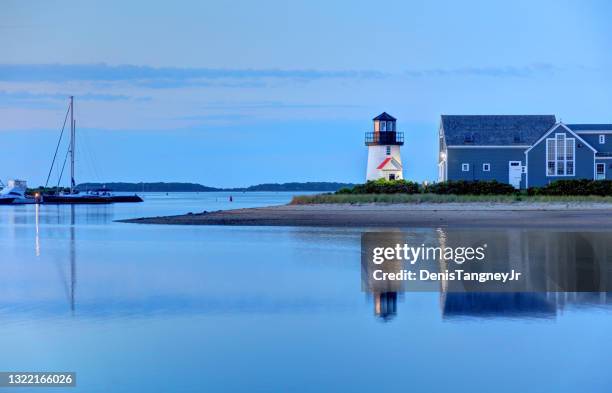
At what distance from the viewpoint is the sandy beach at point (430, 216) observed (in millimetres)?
38531

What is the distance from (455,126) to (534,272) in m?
39.9

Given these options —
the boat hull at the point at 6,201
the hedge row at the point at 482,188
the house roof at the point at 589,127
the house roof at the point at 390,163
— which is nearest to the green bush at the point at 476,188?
the hedge row at the point at 482,188

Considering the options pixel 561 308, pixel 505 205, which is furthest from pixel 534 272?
pixel 505 205

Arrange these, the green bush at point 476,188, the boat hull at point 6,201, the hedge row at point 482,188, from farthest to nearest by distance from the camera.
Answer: the boat hull at point 6,201
the green bush at point 476,188
the hedge row at point 482,188

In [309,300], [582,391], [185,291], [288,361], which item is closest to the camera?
[582,391]

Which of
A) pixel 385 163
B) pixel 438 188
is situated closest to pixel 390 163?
pixel 385 163

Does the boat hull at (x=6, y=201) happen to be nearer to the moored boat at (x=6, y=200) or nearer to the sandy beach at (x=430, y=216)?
the moored boat at (x=6, y=200)

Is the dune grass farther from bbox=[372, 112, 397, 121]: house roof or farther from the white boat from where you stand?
the white boat

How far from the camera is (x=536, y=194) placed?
5084cm

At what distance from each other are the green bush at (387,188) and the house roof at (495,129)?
20.6 ft

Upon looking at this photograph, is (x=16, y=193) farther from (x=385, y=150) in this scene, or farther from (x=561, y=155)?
(x=561, y=155)

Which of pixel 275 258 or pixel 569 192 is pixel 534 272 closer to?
pixel 275 258

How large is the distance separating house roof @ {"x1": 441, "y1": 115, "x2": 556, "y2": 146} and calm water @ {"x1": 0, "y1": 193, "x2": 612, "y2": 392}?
3646cm

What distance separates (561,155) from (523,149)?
2.65 m
